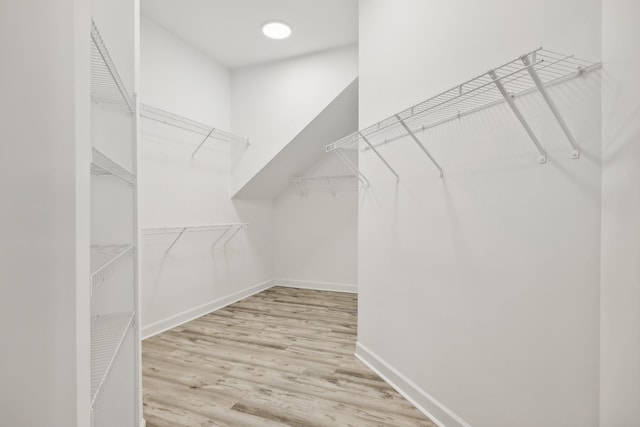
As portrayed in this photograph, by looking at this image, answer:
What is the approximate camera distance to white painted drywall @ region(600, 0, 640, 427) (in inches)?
34.6

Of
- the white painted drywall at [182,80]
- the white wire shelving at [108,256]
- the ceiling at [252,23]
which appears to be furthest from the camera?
the white painted drywall at [182,80]

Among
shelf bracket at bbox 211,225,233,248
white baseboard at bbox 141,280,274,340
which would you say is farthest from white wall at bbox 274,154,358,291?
shelf bracket at bbox 211,225,233,248

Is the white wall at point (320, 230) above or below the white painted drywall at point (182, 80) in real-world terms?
below

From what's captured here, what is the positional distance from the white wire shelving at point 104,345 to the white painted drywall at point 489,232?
1382 mm

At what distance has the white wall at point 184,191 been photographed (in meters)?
2.80

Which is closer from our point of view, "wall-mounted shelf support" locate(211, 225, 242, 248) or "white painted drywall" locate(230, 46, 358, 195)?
"white painted drywall" locate(230, 46, 358, 195)

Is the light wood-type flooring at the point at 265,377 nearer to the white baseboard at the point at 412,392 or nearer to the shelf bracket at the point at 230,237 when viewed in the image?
the white baseboard at the point at 412,392

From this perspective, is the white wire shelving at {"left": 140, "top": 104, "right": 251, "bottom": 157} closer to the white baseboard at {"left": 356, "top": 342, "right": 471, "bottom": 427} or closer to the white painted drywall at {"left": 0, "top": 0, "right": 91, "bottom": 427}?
the white painted drywall at {"left": 0, "top": 0, "right": 91, "bottom": 427}

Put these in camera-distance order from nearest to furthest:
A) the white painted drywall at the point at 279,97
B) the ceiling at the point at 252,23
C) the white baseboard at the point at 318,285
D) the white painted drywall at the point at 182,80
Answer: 1. the ceiling at the point at 252,23
2. the white painted drywall at the point at 182,80
3. the white painted drywall at the point at 279,97
4. the white baseboard at the point at 318,285

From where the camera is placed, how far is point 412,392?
1.83m

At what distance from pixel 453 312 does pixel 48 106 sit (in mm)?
1610

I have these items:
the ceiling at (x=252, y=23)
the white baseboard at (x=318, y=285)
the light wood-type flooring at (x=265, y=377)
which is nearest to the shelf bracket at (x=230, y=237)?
the light wood-type flooring at (x=265, y=377)

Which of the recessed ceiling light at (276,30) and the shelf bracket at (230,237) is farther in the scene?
the shelf bracket at (230,237)

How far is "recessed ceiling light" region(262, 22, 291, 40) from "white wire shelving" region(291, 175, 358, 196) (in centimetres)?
175
